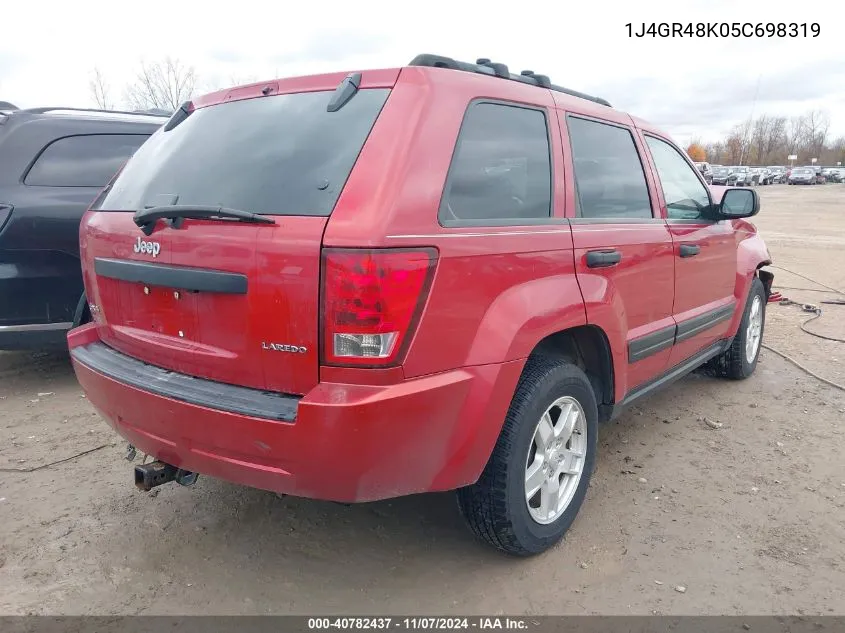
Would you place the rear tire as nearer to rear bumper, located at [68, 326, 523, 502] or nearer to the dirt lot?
the dirt lot

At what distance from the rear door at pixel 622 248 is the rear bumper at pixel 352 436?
0.75m

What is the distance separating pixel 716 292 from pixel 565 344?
176cm

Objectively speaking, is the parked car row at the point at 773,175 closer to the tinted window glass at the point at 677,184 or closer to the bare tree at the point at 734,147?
the bare tree at the point at 734,147

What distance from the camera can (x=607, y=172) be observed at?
3178mm

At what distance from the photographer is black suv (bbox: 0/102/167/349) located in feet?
14.1

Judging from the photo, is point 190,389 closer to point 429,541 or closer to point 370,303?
point 370,303

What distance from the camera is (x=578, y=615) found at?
236 centimetres

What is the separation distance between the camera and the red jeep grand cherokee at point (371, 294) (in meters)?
2.02

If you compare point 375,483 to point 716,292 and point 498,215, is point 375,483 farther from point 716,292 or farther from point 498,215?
point 716,292

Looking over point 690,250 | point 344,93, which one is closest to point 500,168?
point 344,93

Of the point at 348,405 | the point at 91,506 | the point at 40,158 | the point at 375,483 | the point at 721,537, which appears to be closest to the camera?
the point at 348,405

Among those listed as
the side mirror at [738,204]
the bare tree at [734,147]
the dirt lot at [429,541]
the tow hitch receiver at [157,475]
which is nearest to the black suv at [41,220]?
the dirt lot at [429,541]

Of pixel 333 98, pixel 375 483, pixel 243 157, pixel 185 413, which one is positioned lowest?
pixel 375 483

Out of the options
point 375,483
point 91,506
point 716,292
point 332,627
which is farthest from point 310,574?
point 716,292
